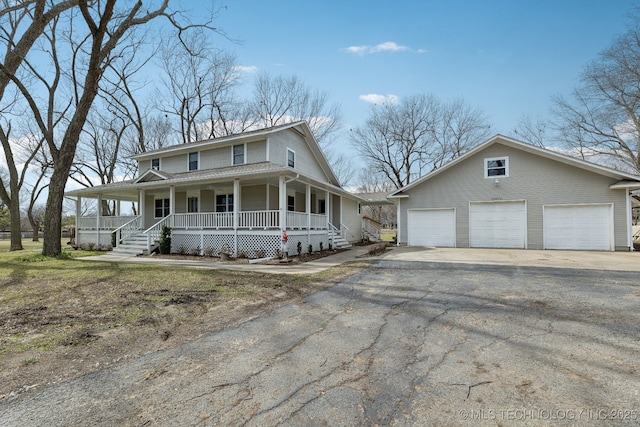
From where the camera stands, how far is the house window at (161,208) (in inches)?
724

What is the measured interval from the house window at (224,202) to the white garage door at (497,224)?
479 inches

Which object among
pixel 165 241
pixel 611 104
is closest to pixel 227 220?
pixel 165 241

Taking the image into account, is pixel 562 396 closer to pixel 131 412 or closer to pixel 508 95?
pixel 131 412

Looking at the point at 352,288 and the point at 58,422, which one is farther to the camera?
the point at 352,288

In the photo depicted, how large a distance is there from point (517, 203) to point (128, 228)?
19.2m

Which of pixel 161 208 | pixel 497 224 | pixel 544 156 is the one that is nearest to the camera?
pixel 544 156

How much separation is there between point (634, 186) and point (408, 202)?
8.98 meters

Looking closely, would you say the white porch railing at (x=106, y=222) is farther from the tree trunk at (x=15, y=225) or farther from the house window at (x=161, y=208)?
the tree trunk at (x=15, y=225)

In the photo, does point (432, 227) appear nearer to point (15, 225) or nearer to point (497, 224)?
point (497, 224)

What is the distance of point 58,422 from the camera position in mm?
2104

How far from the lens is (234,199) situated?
13.0 m

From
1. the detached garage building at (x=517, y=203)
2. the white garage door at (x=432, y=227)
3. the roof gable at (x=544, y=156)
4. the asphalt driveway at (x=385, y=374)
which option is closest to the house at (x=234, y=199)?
the white garage door at (x=432, y=227)

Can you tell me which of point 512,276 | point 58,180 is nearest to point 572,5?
point 512,276

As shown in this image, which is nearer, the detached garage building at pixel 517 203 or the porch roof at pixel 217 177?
the porch roof at pixel 217 177
